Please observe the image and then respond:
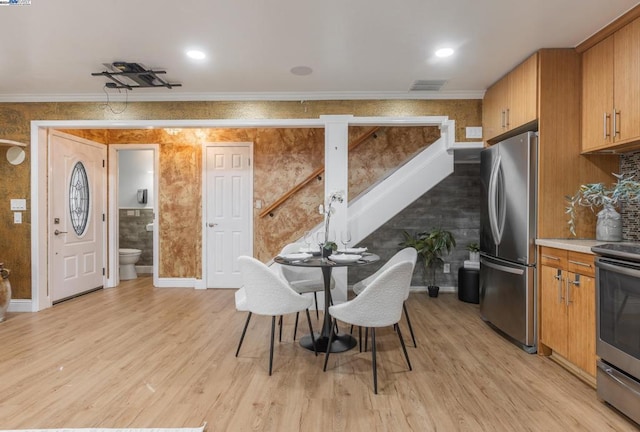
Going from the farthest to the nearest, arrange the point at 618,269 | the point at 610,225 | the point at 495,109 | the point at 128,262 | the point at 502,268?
1. the point at 128,262
2. the point at 495,109
3. the point at 502,268
4. the point at 610,225
5. the point at 618,269

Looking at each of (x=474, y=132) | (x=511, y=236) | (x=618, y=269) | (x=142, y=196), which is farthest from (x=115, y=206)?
(x=618, y=269)

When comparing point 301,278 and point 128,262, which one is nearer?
point 301,278

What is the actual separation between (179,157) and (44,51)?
2580 mm

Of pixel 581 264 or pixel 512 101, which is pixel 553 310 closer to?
pixel 581 264

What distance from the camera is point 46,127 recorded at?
Answer: 166 inches

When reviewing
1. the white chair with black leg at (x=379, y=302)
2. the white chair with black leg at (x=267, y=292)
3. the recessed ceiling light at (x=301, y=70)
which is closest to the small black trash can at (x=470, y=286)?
the white chair with black leg at (x=379, y=302)

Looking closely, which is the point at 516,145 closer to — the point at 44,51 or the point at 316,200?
the point at 316,200

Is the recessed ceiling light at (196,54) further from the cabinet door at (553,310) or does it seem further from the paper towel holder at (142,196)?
the paper towel holder at (142,196)

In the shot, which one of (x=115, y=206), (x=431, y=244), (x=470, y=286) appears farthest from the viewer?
(x=115, y=206)

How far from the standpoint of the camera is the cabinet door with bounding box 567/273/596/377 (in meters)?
2.32

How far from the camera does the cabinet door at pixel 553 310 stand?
2.62 meters

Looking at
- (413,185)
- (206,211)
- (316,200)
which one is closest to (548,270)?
(413,185)

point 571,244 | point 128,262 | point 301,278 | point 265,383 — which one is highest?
point 571,244

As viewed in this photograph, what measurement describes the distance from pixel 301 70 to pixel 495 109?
2.03m
